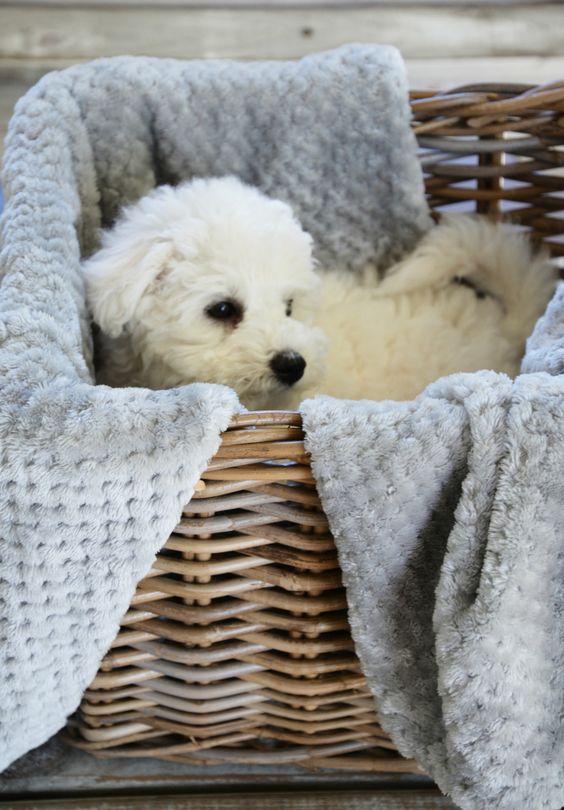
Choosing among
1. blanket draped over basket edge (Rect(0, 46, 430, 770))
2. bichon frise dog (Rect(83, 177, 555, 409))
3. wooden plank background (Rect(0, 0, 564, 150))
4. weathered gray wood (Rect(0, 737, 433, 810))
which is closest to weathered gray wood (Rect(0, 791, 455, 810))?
weathered gray wood (Rect(0, 737, 433, 810))

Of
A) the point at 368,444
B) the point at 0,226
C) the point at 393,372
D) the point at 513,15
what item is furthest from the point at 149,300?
the point at 513,15

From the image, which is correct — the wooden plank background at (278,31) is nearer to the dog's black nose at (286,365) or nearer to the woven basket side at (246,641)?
the dog's black nose at (286,365)

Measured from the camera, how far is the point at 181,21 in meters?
2.46

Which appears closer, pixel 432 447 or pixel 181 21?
pixel 432 447

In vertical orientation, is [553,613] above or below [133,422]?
below

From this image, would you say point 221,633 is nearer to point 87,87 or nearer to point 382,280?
point 382,280

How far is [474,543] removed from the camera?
2.80ft

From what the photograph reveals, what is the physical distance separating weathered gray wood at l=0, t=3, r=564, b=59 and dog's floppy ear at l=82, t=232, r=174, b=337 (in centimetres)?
142

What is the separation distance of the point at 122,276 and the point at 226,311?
0.49ft

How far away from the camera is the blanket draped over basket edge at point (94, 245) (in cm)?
85

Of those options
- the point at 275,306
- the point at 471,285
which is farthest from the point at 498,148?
the point at 275,306

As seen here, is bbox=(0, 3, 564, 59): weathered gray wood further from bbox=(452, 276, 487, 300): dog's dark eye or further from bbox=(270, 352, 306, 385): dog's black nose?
bbox=(270, 352, 306, 385): dog's black nose

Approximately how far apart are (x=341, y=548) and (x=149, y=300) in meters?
0.51

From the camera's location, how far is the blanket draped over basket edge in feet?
2.77
